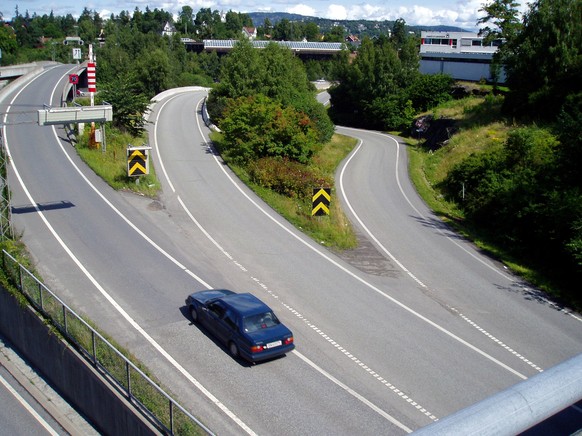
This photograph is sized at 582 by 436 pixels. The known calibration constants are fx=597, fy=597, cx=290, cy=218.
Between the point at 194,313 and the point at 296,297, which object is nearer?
the point at 194,313

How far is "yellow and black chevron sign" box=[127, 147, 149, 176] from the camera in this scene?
88.4 ft

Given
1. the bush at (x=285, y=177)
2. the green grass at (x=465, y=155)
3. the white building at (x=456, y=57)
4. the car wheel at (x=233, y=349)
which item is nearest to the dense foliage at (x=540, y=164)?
the green grass at (x=465, y=155)

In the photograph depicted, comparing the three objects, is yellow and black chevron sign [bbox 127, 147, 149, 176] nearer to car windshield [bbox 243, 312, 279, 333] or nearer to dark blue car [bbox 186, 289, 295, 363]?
dark blue car [bbox 186, 289, 295, 363]

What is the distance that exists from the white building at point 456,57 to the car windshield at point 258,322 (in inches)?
1882

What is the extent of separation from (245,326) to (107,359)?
3.25m

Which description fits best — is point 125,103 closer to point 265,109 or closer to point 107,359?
point 265,109

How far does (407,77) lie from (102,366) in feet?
174

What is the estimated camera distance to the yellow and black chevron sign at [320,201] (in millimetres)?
24145

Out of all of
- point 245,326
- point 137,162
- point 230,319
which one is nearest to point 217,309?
point 230,319

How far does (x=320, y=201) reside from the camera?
956 inches

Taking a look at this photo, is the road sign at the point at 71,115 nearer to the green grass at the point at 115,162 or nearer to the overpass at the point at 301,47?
the green grass at the point at 115,162

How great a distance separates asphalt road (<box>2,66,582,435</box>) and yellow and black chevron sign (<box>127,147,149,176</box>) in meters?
1.43

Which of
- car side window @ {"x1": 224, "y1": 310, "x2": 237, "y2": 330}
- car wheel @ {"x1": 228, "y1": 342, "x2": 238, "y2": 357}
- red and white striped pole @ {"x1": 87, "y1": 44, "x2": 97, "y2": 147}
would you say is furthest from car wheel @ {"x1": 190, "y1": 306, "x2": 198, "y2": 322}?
red and white striped pole @ {"x1": 87, "y1": 44, "x2": 97, "y2": 147}

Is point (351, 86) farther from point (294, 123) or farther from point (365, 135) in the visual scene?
point (294, 123)
